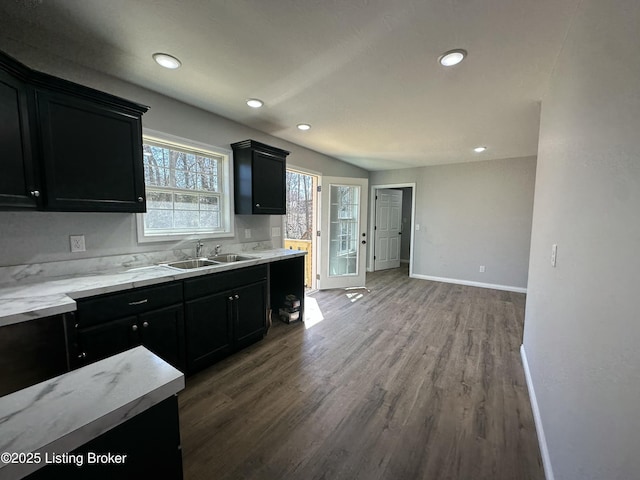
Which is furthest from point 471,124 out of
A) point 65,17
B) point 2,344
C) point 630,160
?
point 2,344

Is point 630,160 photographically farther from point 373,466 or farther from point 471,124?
point 471,124

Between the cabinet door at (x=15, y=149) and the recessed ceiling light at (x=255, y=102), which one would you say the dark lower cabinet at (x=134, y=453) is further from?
the recessed ceiling light at (x=255, y=102)

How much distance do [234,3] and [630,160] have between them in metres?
1.83

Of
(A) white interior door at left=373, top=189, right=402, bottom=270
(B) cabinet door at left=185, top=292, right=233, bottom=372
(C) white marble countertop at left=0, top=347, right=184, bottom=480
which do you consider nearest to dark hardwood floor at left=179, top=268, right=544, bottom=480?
(B) cabinet door at left=185, top=292, right=233, bottom=372

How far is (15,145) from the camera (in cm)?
151

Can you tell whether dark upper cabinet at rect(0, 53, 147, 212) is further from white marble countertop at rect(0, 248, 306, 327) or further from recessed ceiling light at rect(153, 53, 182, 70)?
white marble countertop at rect(0, 248, 306, 327)

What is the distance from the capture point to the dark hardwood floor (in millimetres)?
1466

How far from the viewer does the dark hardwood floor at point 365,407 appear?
147 cm

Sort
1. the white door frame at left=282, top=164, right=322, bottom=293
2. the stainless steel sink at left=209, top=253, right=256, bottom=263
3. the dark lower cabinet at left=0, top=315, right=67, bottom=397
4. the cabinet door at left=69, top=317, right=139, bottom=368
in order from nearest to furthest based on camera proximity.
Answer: the dark lower cabinet at left=0, top=315, right=67, bottom=397, the cabinet door at left=69, top=317, right=139, bottom=368, the stainless steel sink at left=209, top=253, right=256, bottom=263, the white door frame at left=282, top=164, right=322, bottom=293

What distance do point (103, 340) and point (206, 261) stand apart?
114 centimetres

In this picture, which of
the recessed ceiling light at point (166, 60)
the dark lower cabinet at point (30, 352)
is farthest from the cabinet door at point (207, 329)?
the recessed ceiling light at point (166, 60)

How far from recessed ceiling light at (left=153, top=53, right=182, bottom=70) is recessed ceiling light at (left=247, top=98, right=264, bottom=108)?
690mm

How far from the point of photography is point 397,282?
540 cm

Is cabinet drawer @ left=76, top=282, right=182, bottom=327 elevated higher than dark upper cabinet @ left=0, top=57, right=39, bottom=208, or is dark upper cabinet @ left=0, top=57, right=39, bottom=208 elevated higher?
dark upper cabinet @ left=0, top=57, right=39, bottom=208
